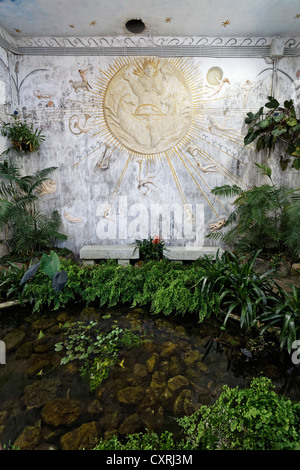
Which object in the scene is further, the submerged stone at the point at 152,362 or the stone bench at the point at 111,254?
the stone bench at the point at 111,254

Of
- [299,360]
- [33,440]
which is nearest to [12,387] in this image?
[33,440]

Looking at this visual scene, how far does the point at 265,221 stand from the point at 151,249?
90.5 inches

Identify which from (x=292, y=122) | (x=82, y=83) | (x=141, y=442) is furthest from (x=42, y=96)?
(x=141, y=442)

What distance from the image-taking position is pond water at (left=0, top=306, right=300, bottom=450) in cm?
225

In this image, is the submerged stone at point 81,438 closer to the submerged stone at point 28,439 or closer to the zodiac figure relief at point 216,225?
the submerged stone at point 28,439

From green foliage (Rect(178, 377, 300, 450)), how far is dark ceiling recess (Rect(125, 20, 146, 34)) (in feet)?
20.1

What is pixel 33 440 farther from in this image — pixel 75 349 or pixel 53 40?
pixel 53 40

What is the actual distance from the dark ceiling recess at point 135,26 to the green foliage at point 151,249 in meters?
4.15

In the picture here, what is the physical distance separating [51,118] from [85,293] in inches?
153

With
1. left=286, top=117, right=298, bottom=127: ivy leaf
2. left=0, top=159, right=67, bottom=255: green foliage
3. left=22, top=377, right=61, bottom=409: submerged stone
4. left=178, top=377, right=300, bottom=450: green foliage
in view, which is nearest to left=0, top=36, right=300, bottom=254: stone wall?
left=0, top=159, right=67, bottom=255: green foliage

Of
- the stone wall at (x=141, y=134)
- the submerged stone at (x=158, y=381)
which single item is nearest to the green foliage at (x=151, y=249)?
the stone wall at (x=141, y=134)

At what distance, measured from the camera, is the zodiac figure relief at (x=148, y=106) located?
5.43 m

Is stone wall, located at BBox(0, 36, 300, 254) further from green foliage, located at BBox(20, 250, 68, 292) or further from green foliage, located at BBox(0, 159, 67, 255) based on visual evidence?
green foliage, located at BBox(20, 250, 68, 292)

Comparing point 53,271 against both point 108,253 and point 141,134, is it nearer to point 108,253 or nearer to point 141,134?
point 108,253
